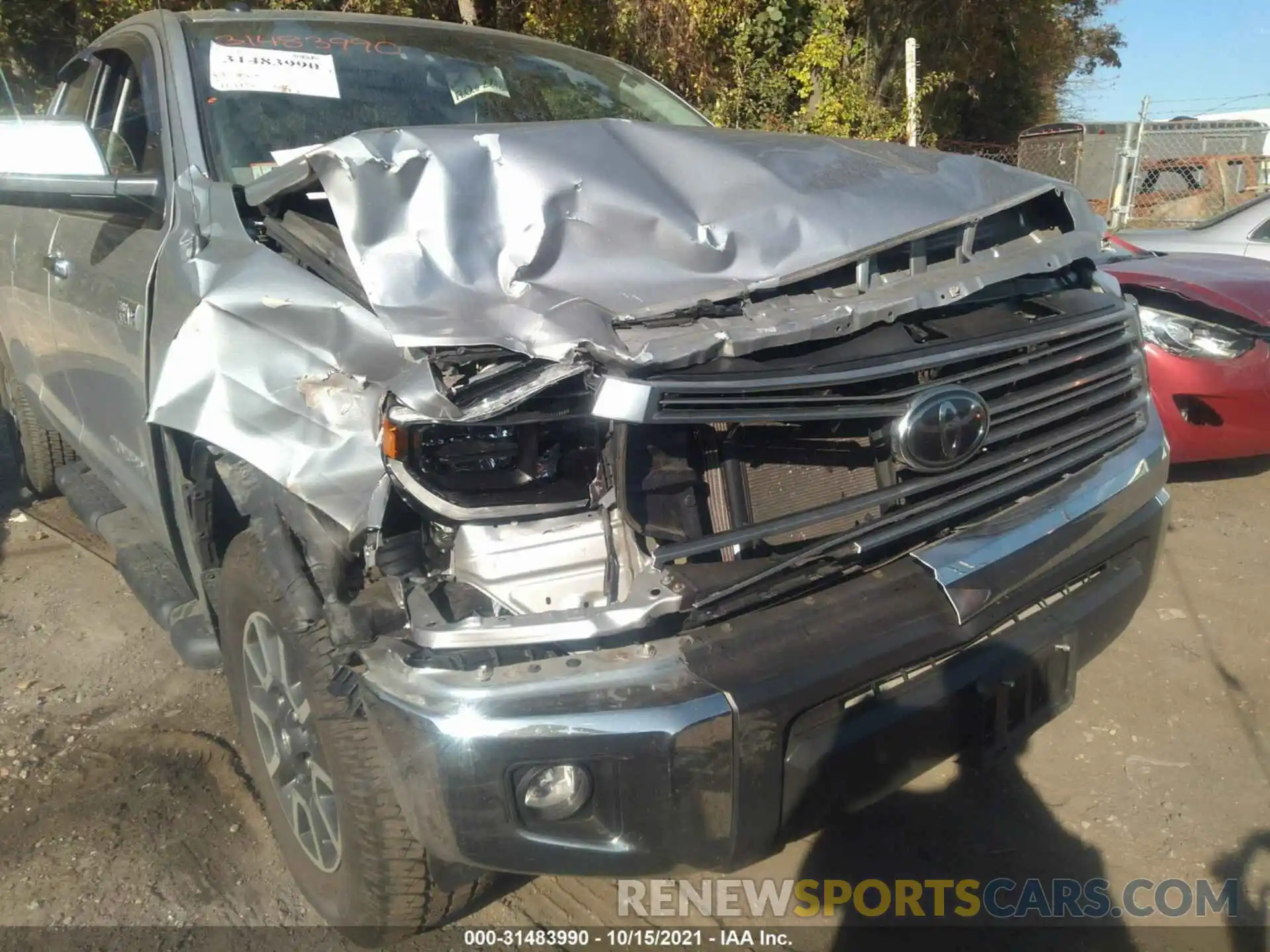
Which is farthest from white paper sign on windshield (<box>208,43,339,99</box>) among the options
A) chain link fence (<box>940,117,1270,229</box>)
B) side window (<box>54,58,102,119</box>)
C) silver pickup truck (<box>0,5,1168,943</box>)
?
chain link fence (<box>940,117,1270,229</box>)

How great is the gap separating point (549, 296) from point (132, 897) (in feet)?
5.84

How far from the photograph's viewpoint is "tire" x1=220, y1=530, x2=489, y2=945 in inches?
77.7

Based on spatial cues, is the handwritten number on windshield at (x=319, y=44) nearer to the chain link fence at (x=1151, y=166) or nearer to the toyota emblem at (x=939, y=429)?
the toyota emblem at (x=939, y=429)

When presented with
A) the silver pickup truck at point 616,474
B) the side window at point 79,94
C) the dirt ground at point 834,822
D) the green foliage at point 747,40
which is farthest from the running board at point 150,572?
the green foliage at point 747,40

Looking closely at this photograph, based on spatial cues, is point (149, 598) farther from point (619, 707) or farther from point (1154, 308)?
point (1154, 308)

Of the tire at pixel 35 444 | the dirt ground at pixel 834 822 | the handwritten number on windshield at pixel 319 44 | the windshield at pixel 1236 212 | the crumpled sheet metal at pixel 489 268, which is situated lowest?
the dirt ground at pixel 834 822

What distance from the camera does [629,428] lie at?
188cm

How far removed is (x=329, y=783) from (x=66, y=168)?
1767 mm

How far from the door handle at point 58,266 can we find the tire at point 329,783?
1.46 m

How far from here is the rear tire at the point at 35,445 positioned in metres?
4.68

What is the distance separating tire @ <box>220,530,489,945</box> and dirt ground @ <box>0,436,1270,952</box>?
21 cm

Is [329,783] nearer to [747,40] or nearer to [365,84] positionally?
[365,84]

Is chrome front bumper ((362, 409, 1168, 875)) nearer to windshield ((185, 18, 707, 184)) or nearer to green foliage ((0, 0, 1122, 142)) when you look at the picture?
windshield ((185, 18, 707, 184))

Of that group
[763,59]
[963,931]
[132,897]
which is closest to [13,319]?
[132,897]
